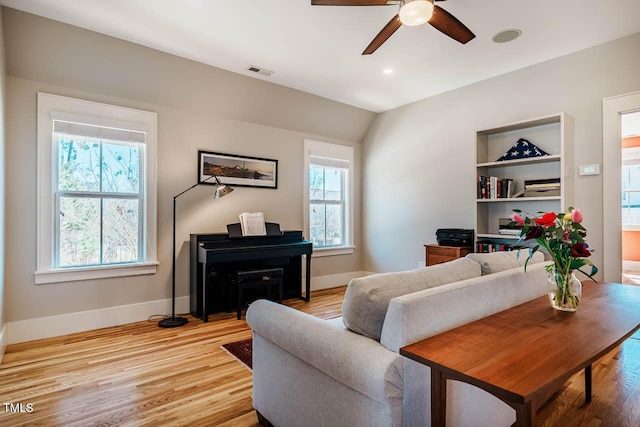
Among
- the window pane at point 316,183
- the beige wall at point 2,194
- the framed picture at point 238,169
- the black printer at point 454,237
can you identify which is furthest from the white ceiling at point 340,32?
the black printer at point 454,237

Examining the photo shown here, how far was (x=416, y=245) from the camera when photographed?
16.4 feet

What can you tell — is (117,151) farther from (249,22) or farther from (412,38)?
(412,38)

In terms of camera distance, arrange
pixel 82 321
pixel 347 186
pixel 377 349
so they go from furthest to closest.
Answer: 1. pixel 347 186
2. pixel 82 321
3. pixel 377 349

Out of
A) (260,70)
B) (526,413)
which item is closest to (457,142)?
(260,70)

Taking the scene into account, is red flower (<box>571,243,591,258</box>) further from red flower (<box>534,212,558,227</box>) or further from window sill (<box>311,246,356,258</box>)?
window sill (<box>311,246,356,258</box>)

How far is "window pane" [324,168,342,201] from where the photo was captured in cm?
545

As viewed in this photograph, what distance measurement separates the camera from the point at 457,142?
455 centimetres

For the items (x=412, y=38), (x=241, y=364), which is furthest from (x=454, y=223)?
(x=241, y=364)

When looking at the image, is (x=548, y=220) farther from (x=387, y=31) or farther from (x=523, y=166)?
(x=523, y=166)

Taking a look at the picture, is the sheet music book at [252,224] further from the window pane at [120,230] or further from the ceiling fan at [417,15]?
the ceiling fan at [417,15]

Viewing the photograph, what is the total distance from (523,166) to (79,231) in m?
4.76

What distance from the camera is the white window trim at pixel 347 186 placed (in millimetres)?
5082

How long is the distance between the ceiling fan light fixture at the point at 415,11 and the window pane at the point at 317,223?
10.9ft

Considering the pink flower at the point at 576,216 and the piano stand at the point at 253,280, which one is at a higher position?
the pink flower at the point at 576,216
